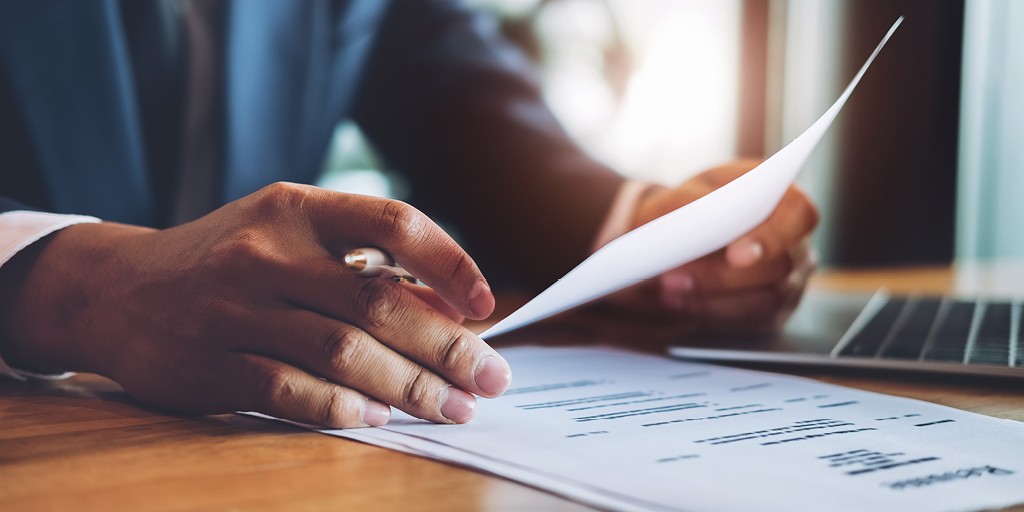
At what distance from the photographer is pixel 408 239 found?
0.35 m

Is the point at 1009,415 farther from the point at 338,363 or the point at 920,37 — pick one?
the point at 920,37

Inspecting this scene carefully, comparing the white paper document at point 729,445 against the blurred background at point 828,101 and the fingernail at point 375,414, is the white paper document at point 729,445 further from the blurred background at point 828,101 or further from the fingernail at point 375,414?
the blurred background at point 828,101

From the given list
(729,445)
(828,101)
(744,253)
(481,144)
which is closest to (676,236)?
(729,445)

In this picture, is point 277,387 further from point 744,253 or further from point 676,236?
point 744,253

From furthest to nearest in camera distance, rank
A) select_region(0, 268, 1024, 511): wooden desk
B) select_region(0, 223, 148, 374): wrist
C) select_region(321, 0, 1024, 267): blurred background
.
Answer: select_region(321, 0, 1024, 267): blurred background → select_region(0, 223, 148, 374): wrist → select_region(0, 268, 1024, 511): wooden desk

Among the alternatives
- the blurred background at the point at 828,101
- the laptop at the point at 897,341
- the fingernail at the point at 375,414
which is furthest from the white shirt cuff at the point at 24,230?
the blurred background at the point at 828,101

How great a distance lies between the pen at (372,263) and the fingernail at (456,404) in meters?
0.06

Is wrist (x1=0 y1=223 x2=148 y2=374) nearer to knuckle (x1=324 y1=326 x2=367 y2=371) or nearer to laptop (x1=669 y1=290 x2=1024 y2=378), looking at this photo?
knuckle (x1=324 y1=326 x2=367 y2=371)

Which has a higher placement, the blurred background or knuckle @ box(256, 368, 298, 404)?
the blurred background

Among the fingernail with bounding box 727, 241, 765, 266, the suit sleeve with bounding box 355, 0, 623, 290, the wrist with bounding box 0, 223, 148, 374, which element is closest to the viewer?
the wrist with bounding box 0, 223, 148, 374

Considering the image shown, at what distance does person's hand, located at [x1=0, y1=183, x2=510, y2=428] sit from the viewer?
0.36 meters

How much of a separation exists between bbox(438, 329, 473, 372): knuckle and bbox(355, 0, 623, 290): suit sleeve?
21.0 inches

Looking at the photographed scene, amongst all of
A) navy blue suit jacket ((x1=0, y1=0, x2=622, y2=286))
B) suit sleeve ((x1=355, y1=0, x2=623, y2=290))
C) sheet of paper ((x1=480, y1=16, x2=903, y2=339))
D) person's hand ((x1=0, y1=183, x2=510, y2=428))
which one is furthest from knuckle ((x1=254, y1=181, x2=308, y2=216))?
suit sleeve ((x1=355, y1=0, x2=623, y2=290))

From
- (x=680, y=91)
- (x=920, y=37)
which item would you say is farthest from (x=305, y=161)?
(x=680, y=91)
